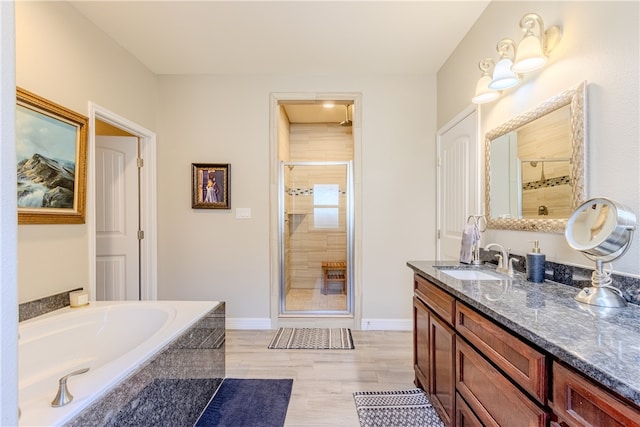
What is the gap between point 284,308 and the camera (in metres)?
3.26

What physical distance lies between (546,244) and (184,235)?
3.02 meters

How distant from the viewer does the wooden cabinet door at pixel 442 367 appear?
1429mm

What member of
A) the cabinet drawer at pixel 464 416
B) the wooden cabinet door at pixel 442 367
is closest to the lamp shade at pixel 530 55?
the wooden cabinet door at pixel 442 367

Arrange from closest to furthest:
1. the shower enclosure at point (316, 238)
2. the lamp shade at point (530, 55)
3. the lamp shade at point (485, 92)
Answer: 1. the lamp shade at point (530, 55)
2. the lamp shade at point (485, 92)
3. the shower enclosure at point (316, 238)

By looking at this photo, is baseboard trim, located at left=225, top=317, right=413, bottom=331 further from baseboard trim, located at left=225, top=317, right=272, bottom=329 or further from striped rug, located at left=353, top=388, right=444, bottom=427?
striped rug, located at left=353, top=388, right=444, bottom=427

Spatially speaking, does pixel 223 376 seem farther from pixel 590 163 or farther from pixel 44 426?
pixel 590 163

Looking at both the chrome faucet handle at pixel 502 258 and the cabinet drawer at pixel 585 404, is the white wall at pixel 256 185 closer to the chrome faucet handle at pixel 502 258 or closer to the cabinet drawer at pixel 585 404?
the chrome faucet handle at pixel 502 258

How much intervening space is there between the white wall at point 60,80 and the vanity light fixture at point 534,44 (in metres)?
2.67

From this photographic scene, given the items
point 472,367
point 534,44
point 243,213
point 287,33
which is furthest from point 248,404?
point 287,33

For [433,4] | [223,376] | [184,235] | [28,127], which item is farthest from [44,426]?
[433,4]

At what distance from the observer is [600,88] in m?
1.23

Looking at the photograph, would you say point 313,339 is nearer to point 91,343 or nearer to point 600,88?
point 91,343

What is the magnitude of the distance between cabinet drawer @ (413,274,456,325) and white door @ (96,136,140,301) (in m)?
2.68

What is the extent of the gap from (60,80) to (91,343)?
1.70 meters
